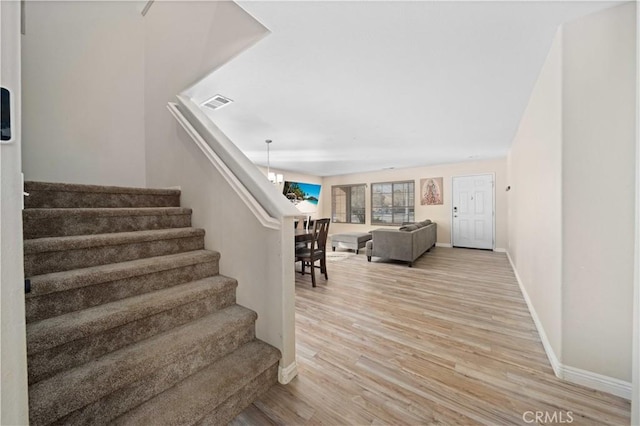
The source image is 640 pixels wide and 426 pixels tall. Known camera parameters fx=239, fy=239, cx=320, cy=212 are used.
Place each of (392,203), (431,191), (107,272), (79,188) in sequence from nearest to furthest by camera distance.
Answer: (107,272)
(79,188)
(431,191)
(392,203)

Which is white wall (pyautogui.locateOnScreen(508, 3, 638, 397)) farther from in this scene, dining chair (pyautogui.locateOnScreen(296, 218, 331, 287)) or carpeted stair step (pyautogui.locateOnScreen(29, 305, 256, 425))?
dining chair (pyautogui.locateOnScreen(296, 218, 331, 287))

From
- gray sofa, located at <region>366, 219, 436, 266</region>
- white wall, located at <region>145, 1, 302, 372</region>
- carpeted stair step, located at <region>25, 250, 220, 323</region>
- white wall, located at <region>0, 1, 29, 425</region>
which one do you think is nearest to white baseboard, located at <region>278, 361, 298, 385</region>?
white wall, located at <region>145, 1, 302, 372</region>

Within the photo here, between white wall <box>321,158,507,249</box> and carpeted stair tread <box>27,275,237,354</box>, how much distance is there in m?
6.71

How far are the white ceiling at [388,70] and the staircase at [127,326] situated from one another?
1.68 meters

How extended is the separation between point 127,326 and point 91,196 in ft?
4.18

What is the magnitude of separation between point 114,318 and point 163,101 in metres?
2.46

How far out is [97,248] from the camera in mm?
1485

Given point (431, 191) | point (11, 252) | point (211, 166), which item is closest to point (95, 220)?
point (211, 166)

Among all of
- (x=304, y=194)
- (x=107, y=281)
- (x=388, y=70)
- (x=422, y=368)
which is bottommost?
(x=422, y=368)

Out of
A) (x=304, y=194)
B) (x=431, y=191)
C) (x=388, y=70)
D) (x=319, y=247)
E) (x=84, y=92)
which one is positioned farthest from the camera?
(x=304, y=194)

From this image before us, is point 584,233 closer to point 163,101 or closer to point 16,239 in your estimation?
point 16,239

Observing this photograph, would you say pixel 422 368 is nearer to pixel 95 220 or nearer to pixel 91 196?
pixel 95 220

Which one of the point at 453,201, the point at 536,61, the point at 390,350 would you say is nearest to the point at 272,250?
the point at 390,350

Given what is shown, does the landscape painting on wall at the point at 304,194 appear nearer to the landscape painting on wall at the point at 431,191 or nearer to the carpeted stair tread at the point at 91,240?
the landscape painting on wall at the point at 431,191
